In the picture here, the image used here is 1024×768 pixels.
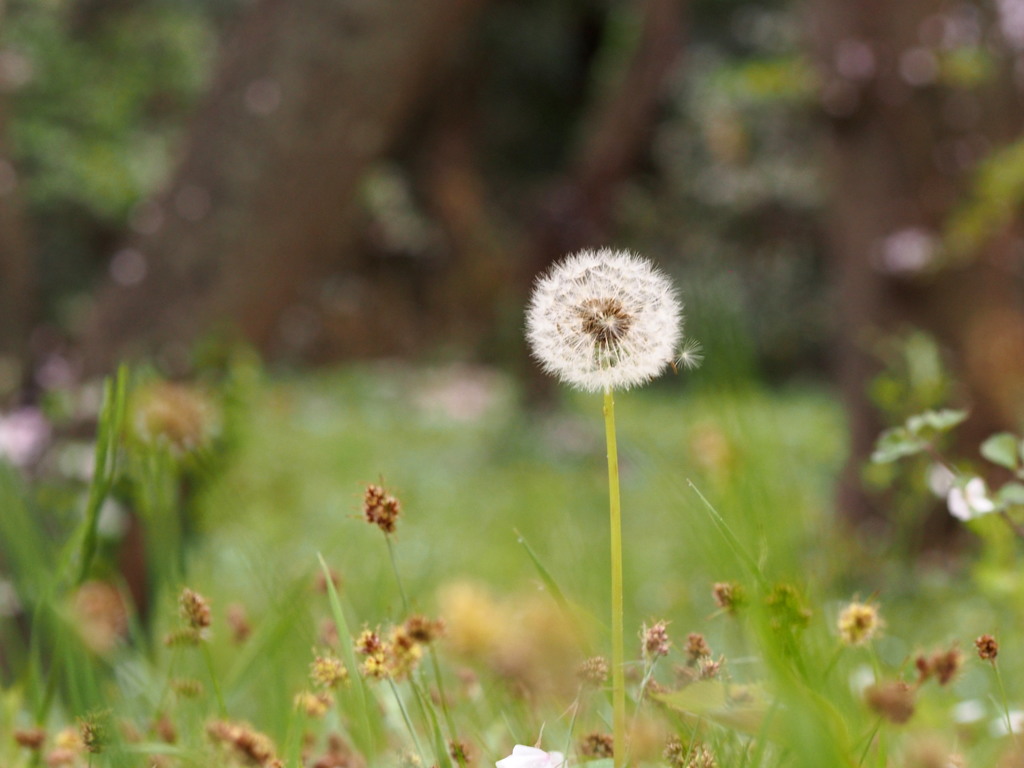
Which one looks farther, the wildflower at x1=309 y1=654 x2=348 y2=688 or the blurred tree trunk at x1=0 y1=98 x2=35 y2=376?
the blurred tree trunk at x1=0 y1=98 x2=35 y2=376

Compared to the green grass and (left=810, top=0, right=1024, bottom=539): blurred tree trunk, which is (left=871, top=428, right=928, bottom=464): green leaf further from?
(left=810, top=0, right=1024, bottom=539): blurred tree trunk

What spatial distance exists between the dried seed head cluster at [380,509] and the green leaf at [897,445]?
503 mm

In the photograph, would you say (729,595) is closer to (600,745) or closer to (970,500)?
(600,745)

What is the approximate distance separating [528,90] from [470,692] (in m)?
17.7

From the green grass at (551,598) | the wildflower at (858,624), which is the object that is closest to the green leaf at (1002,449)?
the green grass at (551,598)

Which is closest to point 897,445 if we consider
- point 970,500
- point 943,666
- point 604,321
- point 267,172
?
point 970,500

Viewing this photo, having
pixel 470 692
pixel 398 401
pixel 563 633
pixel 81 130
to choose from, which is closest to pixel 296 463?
pixel 398 401

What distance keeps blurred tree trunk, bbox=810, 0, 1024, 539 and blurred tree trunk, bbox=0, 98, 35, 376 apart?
6.90 metres

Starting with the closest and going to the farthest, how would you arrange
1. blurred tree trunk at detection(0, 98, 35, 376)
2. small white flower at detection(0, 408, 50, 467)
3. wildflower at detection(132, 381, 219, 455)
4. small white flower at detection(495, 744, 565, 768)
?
small white flower at detection(495, 744, 565, 768) < wildflower at detection(132, 381, 219, 455) < small white flower at detection(0, 408, 50, 467) < blurred tree trunk at detection(0, 98, 35, 376)

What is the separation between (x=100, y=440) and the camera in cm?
91

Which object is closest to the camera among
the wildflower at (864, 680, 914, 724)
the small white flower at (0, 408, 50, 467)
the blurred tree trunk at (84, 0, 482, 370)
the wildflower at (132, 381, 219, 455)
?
the wildflower at (864, 680, 914, 724)

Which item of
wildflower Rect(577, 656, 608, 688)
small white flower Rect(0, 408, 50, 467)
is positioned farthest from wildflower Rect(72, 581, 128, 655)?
small white flower Rect(0, 408, 50, 467)

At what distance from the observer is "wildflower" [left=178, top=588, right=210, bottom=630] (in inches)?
31.4

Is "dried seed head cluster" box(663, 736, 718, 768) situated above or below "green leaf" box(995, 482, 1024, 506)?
below
